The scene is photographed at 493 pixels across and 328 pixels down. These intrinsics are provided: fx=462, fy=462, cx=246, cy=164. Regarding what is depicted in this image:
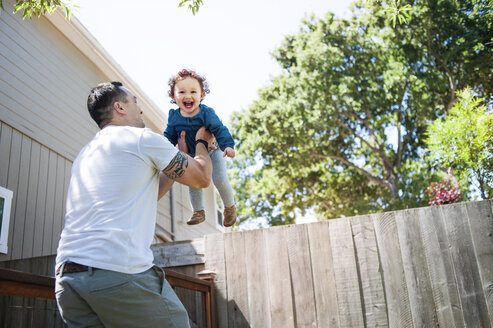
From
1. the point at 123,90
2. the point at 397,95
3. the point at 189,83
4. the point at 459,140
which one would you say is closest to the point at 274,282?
the point at 189,83

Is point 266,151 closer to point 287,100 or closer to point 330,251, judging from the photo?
point 287,100

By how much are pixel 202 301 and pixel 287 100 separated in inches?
461

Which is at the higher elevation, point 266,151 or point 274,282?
point 266,151

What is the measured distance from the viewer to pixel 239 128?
16.4 meters

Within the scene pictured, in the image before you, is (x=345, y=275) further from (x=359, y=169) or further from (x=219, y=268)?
(x=359, y=169)

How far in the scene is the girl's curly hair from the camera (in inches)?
118

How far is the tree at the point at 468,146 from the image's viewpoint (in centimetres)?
761

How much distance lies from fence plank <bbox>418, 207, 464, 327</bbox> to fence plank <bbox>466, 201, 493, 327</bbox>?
0.67 feet

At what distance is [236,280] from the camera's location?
3.92 metres

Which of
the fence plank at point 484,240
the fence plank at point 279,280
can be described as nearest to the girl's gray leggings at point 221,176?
the fence plank at point 279,280

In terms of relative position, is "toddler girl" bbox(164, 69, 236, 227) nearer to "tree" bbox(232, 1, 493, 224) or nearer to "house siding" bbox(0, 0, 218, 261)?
"house siding" bbox(0, 0, 218, 261)

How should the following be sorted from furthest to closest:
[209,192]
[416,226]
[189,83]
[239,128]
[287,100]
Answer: [239,128]
[287,100]
[209,192]
[416,226]
[189,83]


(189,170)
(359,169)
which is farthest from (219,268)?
(359,169)

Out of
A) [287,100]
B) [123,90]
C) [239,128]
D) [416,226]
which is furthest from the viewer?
[239,128]
